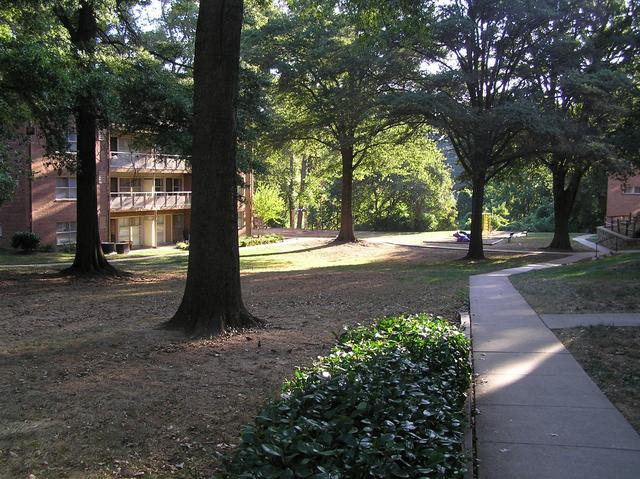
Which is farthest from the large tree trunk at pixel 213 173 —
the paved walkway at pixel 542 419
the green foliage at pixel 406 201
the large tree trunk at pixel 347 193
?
the green foliage at pixel 406 201

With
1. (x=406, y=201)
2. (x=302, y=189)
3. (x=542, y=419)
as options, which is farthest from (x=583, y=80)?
(x=302, y=189)

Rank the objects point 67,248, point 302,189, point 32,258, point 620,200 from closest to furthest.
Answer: point 32,258 < point 67,248 < point 620,200 < point 302,189

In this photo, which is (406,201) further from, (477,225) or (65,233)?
(65,233)

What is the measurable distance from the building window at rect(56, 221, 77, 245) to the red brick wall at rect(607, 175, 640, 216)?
37.1 m

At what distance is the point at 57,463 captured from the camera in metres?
4.14

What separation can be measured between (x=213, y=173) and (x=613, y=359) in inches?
229

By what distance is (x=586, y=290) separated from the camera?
12633mm

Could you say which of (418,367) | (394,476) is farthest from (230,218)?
(394,476)

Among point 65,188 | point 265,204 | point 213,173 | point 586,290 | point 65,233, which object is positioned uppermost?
point 65,188

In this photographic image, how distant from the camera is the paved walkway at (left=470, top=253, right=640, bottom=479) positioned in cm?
422

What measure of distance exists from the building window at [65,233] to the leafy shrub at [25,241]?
12.3 feet

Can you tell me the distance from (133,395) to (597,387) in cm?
470

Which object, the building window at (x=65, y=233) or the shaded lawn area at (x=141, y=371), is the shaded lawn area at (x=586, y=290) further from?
the building window at (x=65, y=233)

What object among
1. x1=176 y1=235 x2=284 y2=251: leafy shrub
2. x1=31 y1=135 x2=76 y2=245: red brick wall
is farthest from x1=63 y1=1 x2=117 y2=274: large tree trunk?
x1=176 y1=235 x2=284 y2=251: leafy shrub
